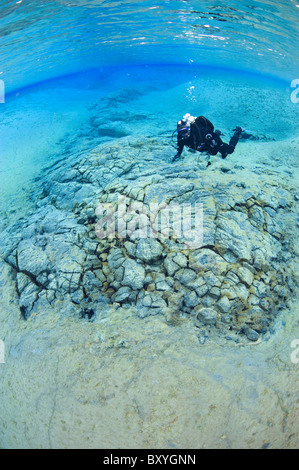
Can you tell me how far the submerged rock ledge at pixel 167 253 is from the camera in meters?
3.23

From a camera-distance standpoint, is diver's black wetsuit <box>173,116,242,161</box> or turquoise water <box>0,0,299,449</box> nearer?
turquoise water <box>0,0,299,449</box>

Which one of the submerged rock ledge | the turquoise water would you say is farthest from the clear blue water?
the submerged rock ledge

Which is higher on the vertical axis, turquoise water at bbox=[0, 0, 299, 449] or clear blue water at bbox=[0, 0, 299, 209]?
clear blue water at bbox=[0, 0, 299, 209]

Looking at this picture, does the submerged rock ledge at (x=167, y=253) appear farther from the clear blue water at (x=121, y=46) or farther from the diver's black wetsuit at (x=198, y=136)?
the clear blue water at (x=121, y=46)

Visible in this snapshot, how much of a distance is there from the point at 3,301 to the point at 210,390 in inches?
143

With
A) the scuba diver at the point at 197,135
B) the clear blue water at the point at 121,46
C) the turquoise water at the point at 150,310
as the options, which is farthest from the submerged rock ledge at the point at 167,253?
the clear blue water at the point at 121,46

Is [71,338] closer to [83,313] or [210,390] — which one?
[83,313]

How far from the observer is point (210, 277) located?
11.0ft

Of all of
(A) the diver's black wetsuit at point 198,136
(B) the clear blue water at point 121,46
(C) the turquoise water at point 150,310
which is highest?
(B) the clear blue water at point 121,46

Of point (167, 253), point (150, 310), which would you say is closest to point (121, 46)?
point (167, 253)

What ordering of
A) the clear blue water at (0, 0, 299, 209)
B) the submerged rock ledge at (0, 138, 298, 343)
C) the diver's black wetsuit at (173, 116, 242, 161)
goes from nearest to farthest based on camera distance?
the submerged rock ledge at (0, 138, 298, 343) → the diver's black wetsuit at (173, 116, 242, 161) → the clear blue water at (0, 0, 299, 209)

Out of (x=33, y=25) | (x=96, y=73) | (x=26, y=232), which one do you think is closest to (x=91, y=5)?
(x=33, y=25)

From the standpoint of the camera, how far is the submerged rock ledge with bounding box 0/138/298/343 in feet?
10.6

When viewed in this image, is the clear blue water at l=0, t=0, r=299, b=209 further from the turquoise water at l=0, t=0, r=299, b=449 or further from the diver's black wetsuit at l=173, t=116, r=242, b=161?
the diver's black wetsuit at l=173, t=116, r=242, b=161
